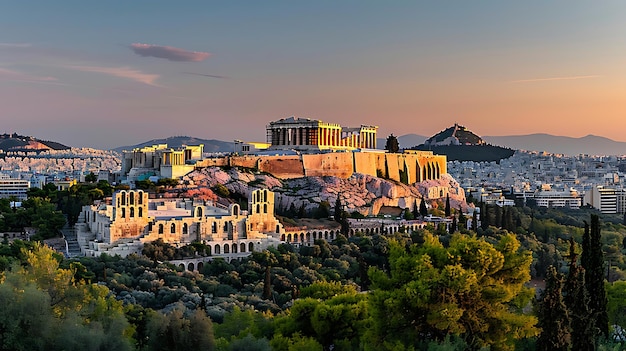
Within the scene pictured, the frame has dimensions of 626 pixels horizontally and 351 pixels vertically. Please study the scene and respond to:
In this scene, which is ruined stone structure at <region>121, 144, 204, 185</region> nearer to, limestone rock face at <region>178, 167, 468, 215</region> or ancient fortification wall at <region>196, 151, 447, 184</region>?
limestone rock face at <region>178, 167, 468, 215</region>

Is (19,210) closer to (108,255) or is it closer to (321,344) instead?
(108,255)

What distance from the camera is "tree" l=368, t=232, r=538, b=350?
12.2 m

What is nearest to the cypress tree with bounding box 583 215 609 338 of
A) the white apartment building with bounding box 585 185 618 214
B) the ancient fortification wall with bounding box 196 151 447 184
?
the ancient fortification wall with bounding box 196 151 447 184

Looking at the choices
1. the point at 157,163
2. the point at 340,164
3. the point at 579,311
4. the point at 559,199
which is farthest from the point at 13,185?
the point at 579,311

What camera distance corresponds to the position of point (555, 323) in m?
11.8

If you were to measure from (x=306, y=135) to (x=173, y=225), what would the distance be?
25.0 m

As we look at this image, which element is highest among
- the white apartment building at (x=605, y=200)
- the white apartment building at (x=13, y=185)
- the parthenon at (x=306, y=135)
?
the parthenon at (x=306, y=135)

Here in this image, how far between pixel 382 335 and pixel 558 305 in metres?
2.75

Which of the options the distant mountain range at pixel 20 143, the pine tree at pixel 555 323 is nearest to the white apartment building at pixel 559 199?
the pine tree at pixel 555 323

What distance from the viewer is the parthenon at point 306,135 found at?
5294 centimetres

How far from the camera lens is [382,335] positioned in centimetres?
1231

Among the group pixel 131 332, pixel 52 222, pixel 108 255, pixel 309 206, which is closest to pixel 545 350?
pixel 131 332

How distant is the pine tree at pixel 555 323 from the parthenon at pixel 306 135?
39.8 meters

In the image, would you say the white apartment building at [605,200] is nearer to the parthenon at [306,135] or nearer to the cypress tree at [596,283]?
the parthenon at [306,135]
